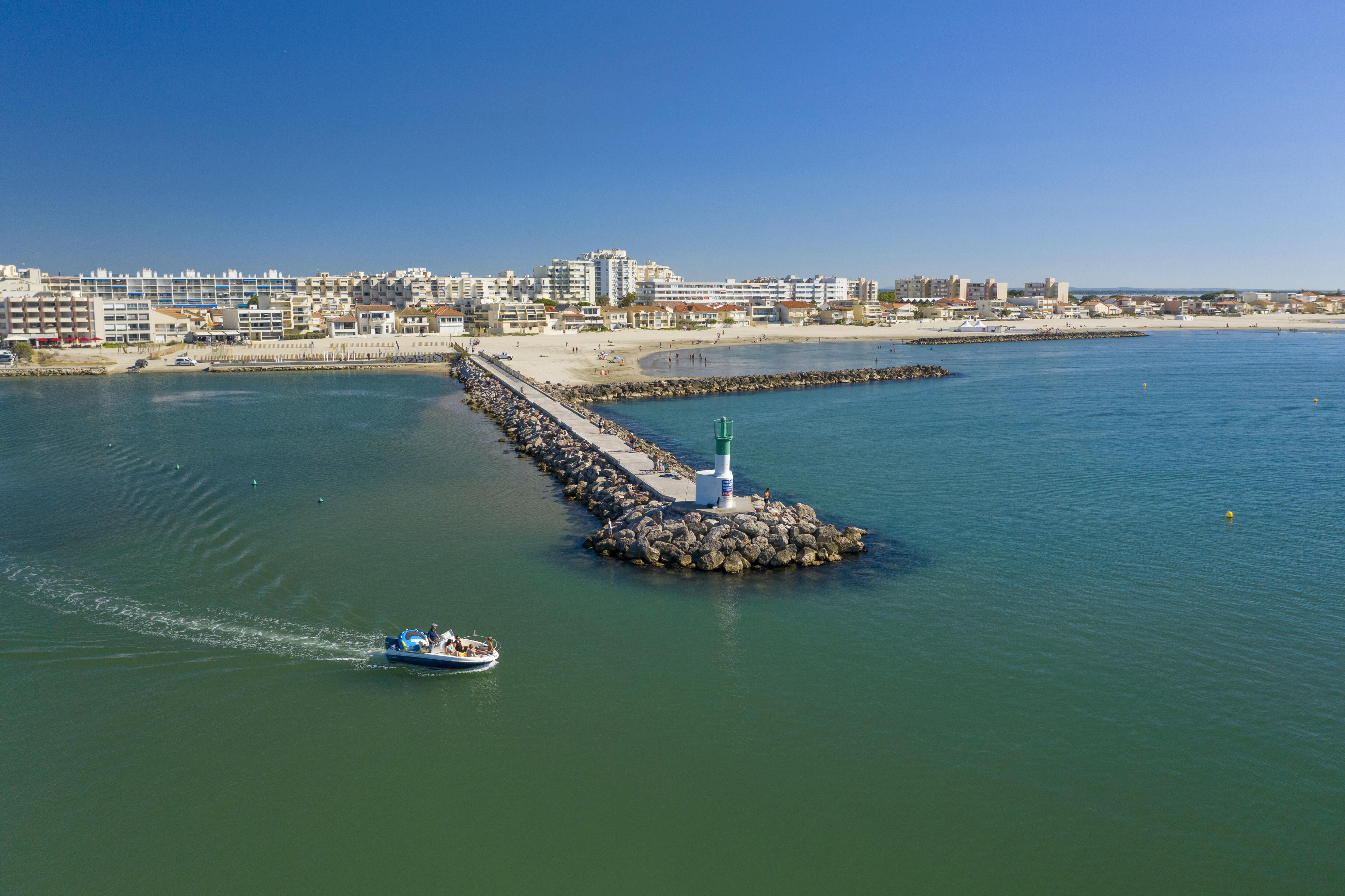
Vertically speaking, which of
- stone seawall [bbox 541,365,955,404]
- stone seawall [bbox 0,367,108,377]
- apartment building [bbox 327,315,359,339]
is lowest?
stone seawall [bbox 541,365,955,404]

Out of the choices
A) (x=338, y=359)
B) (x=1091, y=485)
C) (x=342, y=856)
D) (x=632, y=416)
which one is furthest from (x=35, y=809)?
(x=338, y=359)

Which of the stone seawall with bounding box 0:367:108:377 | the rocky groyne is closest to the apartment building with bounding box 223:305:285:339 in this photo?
the stone seawall with bounding box 0:367:108:377

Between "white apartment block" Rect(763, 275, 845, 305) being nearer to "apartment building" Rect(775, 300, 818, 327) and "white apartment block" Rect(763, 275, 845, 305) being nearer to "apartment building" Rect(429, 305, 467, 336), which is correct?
"apartment building" Rect(775, 300, 818, 327)

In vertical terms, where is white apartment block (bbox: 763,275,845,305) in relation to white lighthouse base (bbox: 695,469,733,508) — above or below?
above

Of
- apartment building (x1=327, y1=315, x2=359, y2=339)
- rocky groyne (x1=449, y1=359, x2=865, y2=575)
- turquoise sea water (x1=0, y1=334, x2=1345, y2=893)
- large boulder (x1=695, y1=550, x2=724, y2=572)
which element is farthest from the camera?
apartment building (x1=327, y1=315, x2=359, y2=339)

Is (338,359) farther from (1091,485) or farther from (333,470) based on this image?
(1091,485)
